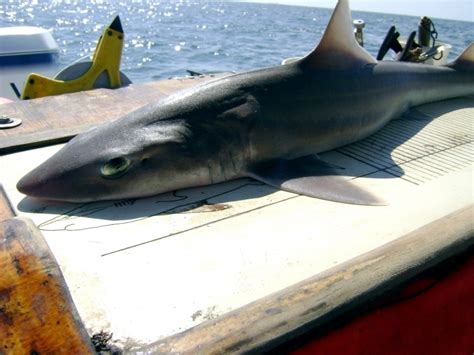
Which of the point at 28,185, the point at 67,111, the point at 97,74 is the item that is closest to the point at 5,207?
the point at 28,185

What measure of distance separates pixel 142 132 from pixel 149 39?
18894mm

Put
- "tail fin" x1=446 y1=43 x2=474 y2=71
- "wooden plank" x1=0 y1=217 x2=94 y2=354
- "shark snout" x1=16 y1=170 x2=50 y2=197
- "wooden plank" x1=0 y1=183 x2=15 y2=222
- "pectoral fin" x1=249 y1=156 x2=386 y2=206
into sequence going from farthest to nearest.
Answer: "tail fin" x1=446 y1=43 x2=474 y2=71, "pectoral fin" x1=249 y1=156 x2=386 y2=206, "shark snout" x1=16 y1=170 x2=50 y2=197, "wooden plank" x1=0 y1=183 x2=15 y2=222, "wooden plank" x1=0 y1=217 x2=94 y2=354

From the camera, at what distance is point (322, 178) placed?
92.4 inches

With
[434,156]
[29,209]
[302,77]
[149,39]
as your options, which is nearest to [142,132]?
[29,209]

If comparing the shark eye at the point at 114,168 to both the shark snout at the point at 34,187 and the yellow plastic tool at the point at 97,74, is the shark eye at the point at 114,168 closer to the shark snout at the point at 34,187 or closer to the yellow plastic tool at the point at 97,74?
the shark snout at the point at 34,187

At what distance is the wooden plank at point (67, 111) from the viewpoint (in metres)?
2.96

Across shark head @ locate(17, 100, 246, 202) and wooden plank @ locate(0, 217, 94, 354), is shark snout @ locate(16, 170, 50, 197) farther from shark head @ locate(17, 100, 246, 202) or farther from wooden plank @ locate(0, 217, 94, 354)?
wooden plank @ locate(0, 217, 94, 354)

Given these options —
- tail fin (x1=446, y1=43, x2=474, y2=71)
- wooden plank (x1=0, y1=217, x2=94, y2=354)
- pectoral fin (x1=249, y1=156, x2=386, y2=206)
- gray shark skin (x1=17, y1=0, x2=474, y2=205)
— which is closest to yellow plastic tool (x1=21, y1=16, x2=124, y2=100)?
gray shark skin (x1=17, y1=0, x2=474, y2=205)

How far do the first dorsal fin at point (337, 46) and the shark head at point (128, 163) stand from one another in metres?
0.89

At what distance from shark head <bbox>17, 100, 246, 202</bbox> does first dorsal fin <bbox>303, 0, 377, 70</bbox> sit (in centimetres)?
89

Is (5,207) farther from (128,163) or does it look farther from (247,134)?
(247,134)

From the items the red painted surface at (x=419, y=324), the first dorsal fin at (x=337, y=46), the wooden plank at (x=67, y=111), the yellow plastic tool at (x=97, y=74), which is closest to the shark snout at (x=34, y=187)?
the wooden plank at (x=67, y=111)

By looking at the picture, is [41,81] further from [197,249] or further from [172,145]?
[197,249]

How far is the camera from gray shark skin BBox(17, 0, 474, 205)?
6.88 feet
